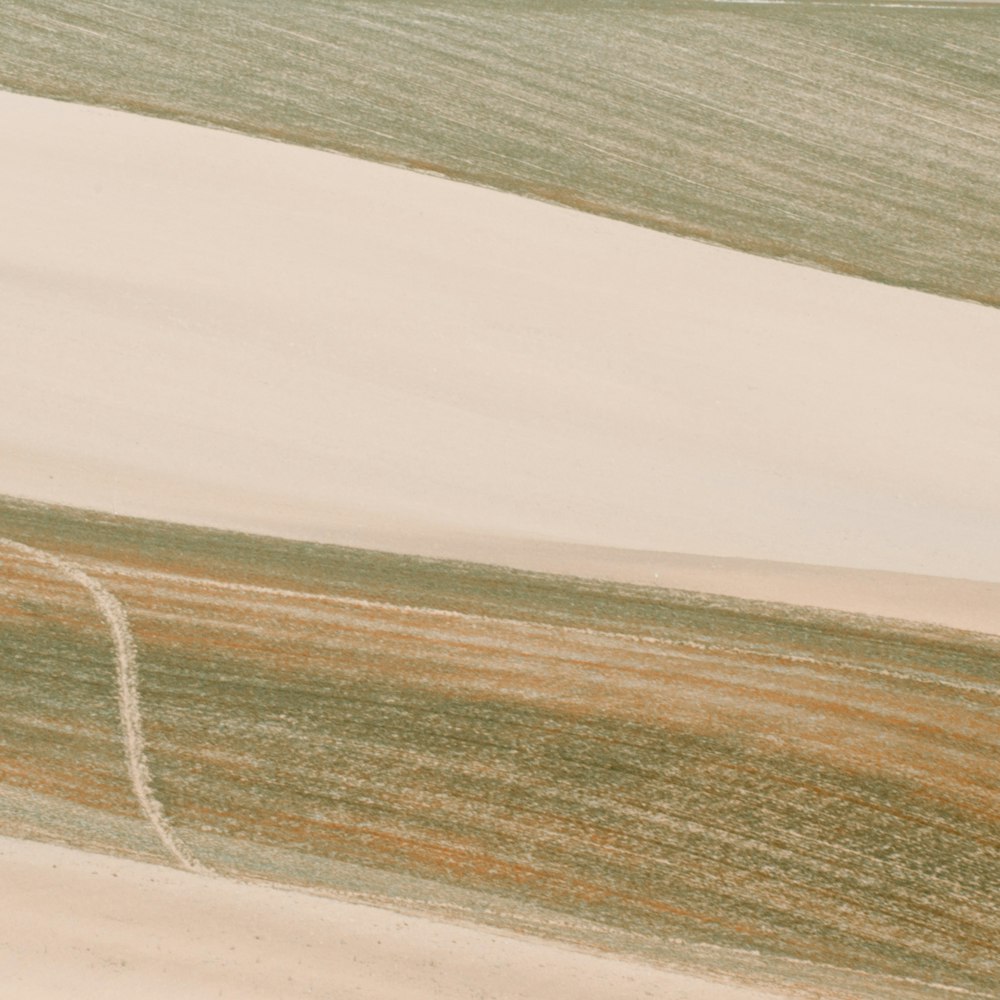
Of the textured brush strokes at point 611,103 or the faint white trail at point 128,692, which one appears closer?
the faint white trail at point 128,692

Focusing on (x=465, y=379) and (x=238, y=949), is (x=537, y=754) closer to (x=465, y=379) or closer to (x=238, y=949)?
(x=238, y=949)

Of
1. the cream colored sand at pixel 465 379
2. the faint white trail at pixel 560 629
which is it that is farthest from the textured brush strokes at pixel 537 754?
the cream colored sand at pixel 465 379

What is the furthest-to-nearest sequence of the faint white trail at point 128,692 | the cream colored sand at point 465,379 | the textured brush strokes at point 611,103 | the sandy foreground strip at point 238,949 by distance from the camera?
the textured brush strokes at point 611,103 < the cream colored sand at point 465,379 < the faint white trail at point 128,692 < the sandy foreground strip at point 238,949

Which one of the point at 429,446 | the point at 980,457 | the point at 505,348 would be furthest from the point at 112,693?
the point at 980,457

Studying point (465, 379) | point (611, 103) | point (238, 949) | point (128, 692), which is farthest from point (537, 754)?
point (611, 103)

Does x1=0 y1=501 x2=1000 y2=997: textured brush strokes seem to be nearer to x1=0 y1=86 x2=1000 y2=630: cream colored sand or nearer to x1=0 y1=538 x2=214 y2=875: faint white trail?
x1=0 y1=538 x2=214 y2=875: faint white trail

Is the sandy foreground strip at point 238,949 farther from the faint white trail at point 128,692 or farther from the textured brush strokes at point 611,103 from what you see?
the textured brush strokes at point 611,103
